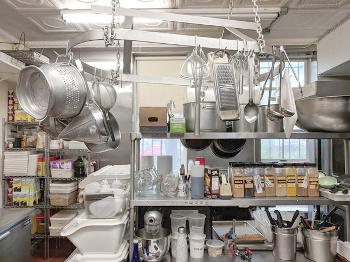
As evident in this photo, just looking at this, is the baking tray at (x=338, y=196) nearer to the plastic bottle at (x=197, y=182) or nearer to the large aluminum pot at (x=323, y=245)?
the large aluminum pot at (x=323, y=245)

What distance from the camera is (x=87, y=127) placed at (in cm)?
148

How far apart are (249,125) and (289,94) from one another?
0.42 m

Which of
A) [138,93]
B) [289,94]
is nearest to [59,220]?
[138,93]

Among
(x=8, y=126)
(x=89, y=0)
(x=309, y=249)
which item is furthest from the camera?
(x=8, y=126)

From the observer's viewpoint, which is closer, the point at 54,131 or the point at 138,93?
the point at 54,131

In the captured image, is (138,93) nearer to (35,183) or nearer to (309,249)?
(35,183)

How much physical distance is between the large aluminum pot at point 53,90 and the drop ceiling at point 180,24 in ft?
Result: 6.07

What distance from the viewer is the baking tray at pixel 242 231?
6.40 feet

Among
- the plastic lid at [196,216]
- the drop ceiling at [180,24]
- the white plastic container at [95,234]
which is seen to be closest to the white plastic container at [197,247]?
the plastic lid at [196,216]

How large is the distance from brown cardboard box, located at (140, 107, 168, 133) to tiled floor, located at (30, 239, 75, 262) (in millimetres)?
2911

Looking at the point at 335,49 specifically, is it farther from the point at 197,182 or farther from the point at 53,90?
the point at 53,90

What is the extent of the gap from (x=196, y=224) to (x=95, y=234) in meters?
0.65

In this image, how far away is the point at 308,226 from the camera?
1798 mm

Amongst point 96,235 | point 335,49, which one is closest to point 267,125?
point 96,235
